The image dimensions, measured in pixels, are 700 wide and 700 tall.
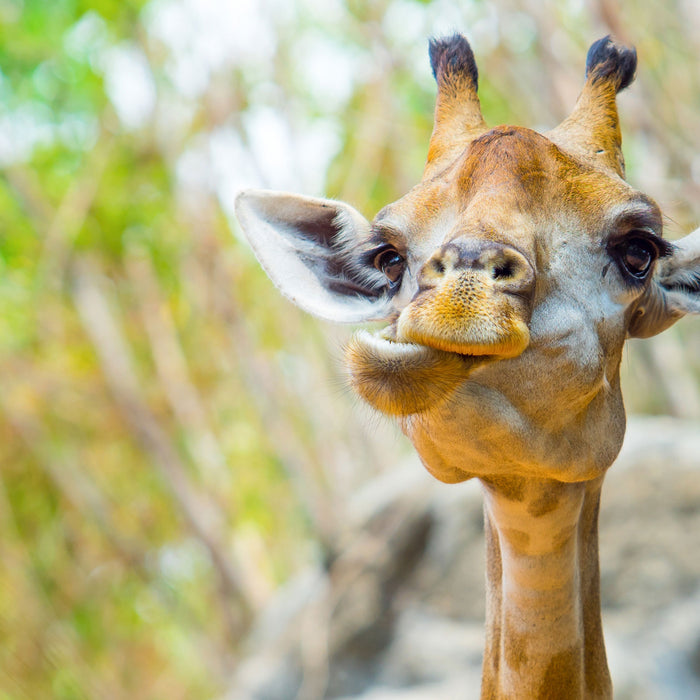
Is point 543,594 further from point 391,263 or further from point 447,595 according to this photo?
point 447,595

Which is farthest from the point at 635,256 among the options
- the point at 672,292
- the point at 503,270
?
the point at 503,270

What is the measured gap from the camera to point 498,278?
217cm

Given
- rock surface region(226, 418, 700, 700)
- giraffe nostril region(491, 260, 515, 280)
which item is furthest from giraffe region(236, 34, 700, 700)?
rock surface region(226, 418, 700, 700)

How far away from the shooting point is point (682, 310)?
9.30ft

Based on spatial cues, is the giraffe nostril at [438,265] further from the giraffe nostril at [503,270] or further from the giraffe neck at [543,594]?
the giraffe neck at [543,594]

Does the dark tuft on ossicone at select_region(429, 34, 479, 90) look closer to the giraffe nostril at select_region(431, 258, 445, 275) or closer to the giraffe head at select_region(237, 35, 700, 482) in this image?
the giraffe head at select_region(237, 35, 700, 482)

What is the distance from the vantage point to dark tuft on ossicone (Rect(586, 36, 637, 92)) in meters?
3.07

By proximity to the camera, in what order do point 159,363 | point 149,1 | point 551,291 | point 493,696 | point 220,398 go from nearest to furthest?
1. point 551,291
2. point 493,696
3. point 149,1
4. point 159,363
5. point 220,398

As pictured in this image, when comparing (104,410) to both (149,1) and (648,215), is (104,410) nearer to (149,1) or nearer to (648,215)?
(149,1)

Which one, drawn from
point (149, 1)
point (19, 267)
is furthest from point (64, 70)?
point (19, 267)

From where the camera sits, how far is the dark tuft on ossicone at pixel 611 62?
10.1 ft

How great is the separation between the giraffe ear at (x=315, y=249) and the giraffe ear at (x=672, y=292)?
34.4 inches

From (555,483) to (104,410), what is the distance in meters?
15.5

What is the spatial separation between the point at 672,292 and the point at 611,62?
89 centimetres
